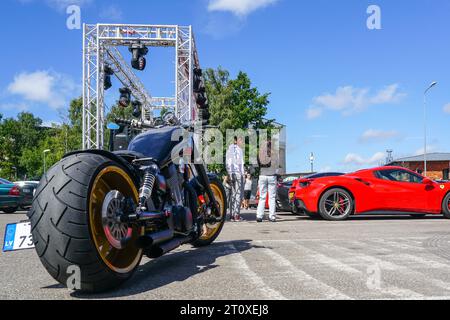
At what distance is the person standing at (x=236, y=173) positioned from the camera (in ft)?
35.2

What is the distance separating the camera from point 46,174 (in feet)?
10.4

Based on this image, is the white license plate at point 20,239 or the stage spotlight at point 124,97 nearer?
the white license plate at point 20,239

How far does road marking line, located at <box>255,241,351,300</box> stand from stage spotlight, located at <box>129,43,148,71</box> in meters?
11.8

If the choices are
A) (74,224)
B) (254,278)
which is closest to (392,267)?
(254,278)

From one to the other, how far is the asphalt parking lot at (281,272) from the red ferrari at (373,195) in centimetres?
407

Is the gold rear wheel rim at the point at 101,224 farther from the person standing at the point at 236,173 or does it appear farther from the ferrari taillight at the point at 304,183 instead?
the ferrari taillight at the point at 304,183

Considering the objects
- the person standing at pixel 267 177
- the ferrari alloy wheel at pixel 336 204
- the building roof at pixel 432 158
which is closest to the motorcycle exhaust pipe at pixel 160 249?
the person standing at pixel 267 177

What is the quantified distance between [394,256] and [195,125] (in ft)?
8.95

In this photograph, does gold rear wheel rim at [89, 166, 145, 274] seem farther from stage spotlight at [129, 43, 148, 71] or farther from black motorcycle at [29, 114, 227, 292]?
stage spotlight at [129, 43, 148, 71]

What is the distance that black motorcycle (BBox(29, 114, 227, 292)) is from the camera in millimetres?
2924

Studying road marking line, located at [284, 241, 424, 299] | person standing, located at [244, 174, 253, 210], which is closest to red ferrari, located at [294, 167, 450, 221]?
road marking line, located at [284, 241, 424, 299]
